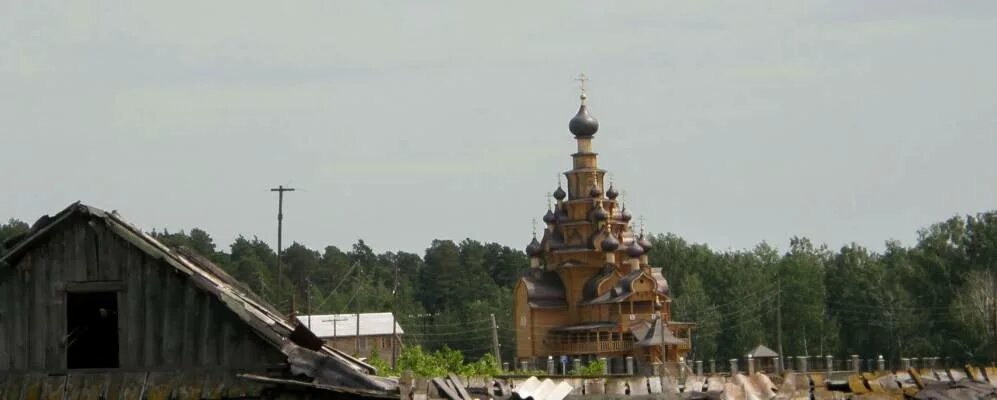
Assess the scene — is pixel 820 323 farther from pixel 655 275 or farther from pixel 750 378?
pixel 750 378

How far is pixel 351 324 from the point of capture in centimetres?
11669

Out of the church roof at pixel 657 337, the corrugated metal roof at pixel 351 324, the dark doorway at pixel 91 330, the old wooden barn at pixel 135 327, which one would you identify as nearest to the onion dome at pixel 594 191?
the church roof at pixel 657 337

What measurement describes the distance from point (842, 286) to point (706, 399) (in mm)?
89998

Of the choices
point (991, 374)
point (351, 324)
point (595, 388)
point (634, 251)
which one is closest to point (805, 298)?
point (634, 251)

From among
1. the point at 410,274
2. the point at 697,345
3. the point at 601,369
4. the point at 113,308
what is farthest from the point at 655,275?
the point at 113,308

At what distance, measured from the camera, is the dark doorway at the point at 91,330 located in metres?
25.5

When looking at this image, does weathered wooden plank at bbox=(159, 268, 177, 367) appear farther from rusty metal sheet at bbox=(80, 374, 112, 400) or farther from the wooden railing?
the wooden railing

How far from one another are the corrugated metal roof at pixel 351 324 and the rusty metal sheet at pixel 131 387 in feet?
277

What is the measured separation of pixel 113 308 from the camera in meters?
26.3

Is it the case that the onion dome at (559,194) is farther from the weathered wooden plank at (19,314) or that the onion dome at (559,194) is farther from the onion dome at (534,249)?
the weathered wooden plank at (19,314)

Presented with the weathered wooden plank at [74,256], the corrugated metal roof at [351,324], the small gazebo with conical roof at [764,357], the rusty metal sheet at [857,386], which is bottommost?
the rusty metal sheet at [857,386]

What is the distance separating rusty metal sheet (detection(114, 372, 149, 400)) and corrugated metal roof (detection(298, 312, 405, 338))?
84.6 metres

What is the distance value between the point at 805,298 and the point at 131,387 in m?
91.6

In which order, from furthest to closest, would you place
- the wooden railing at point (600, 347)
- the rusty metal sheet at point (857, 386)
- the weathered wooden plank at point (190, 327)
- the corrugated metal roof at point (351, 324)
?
1. the corrugated metal roof at point (351, 324)
2. the wooden railing at point (600, 347)
3. the rusty metal sheet at point (857, 386)
4. the weathered wooden plank at point (190, 327)
